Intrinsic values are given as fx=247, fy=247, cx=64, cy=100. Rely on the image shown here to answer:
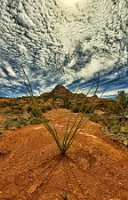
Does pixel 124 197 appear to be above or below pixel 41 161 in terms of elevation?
below

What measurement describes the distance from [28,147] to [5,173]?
1.57 m

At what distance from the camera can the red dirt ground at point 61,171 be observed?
16.3 ft

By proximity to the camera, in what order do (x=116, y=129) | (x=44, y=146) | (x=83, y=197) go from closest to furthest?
(x=83, y=197)
(x=44, y=146)
(x=116, y=129)

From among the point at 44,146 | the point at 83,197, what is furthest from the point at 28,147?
the point at 83,197

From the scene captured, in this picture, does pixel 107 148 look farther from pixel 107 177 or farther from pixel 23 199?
pixel 23 199

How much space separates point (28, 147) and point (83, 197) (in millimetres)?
3237

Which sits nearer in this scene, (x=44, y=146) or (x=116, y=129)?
(x=44, y=146)

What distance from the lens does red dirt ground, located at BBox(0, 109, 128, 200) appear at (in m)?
4.98

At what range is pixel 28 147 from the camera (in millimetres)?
7629

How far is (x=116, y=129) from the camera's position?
35.5ft

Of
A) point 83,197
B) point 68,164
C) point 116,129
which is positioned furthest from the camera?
point 116,129

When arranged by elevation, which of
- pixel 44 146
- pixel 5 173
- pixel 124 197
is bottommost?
pixel 124 197

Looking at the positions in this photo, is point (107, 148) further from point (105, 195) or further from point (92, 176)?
point (105, 195)

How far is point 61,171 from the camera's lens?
5746 millimetres
